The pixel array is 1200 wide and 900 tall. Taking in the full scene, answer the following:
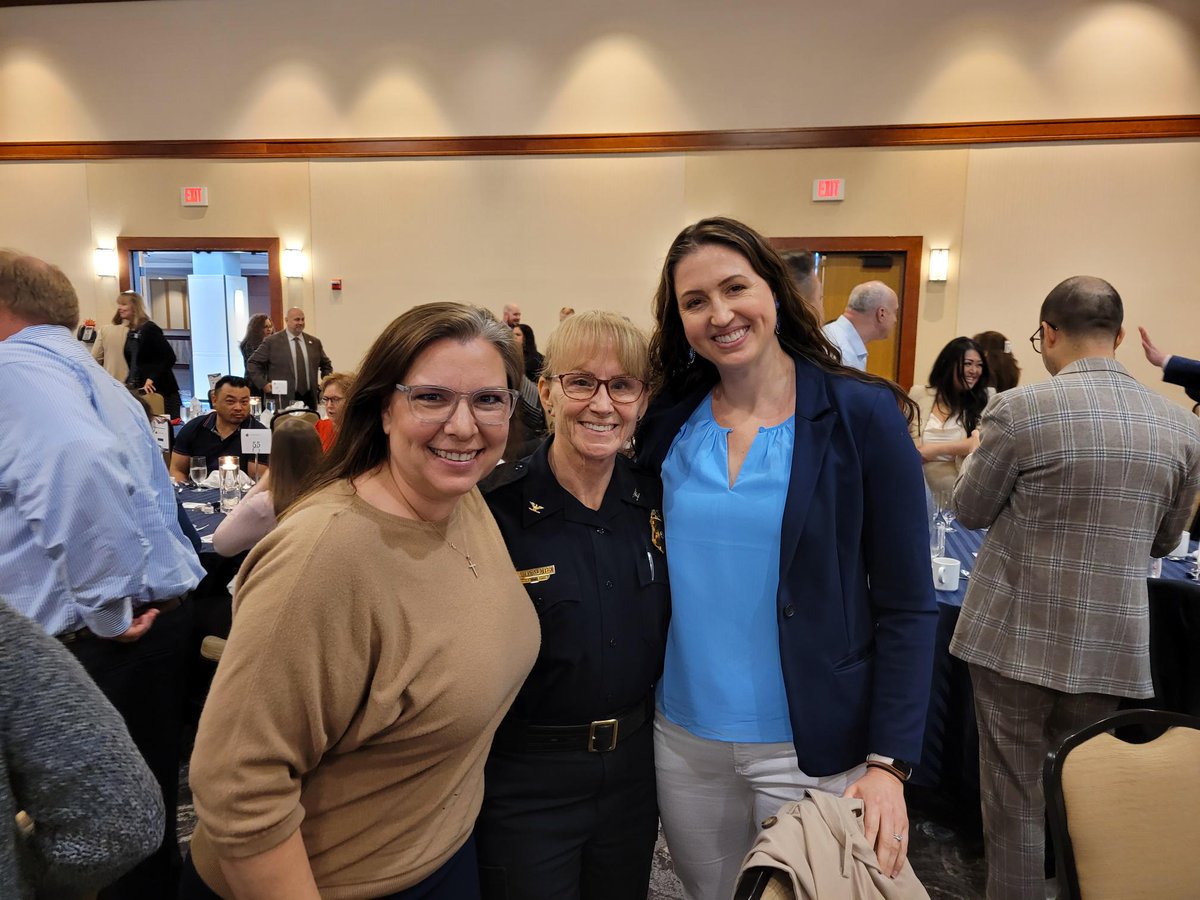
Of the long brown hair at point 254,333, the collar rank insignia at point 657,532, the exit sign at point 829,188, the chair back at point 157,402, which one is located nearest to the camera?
the collar rank insignia at point 657,532

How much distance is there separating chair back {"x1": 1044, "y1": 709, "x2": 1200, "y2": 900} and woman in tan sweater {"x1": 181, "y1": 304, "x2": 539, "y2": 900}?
3.39ft

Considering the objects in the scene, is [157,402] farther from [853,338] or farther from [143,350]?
[853,338]

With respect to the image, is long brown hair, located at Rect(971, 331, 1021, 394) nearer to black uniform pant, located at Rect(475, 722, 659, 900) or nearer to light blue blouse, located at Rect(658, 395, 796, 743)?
light blue blouse, located at Rect(658, 395, 796, 743)

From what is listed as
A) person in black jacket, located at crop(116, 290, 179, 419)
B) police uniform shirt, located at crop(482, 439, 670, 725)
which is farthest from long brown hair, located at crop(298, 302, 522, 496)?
person in black jacket, located at crop(116, 290, 179, 419)

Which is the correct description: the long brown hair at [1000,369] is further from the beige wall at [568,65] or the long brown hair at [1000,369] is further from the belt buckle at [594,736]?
the belt buckle at [594,736]

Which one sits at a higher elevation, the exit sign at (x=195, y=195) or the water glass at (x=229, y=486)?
the exit sign at (x=195, y=195)

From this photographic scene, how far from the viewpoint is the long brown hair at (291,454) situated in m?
2.64

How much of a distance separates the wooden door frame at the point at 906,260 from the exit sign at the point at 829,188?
16.5 inches

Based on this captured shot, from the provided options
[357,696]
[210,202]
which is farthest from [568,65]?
[357,696]

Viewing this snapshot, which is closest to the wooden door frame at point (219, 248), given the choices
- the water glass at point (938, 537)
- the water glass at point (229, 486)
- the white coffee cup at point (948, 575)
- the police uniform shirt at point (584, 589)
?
the water glass at point (229, 486)

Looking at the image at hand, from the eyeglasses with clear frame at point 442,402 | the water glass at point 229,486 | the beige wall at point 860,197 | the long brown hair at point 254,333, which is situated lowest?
the water glass at point 229,486

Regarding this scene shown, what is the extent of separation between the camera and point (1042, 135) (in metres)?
7.00

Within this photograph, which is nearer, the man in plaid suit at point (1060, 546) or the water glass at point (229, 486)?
the man in plaid suit at point (1060, 546)

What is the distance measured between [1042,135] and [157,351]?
9267 mm
